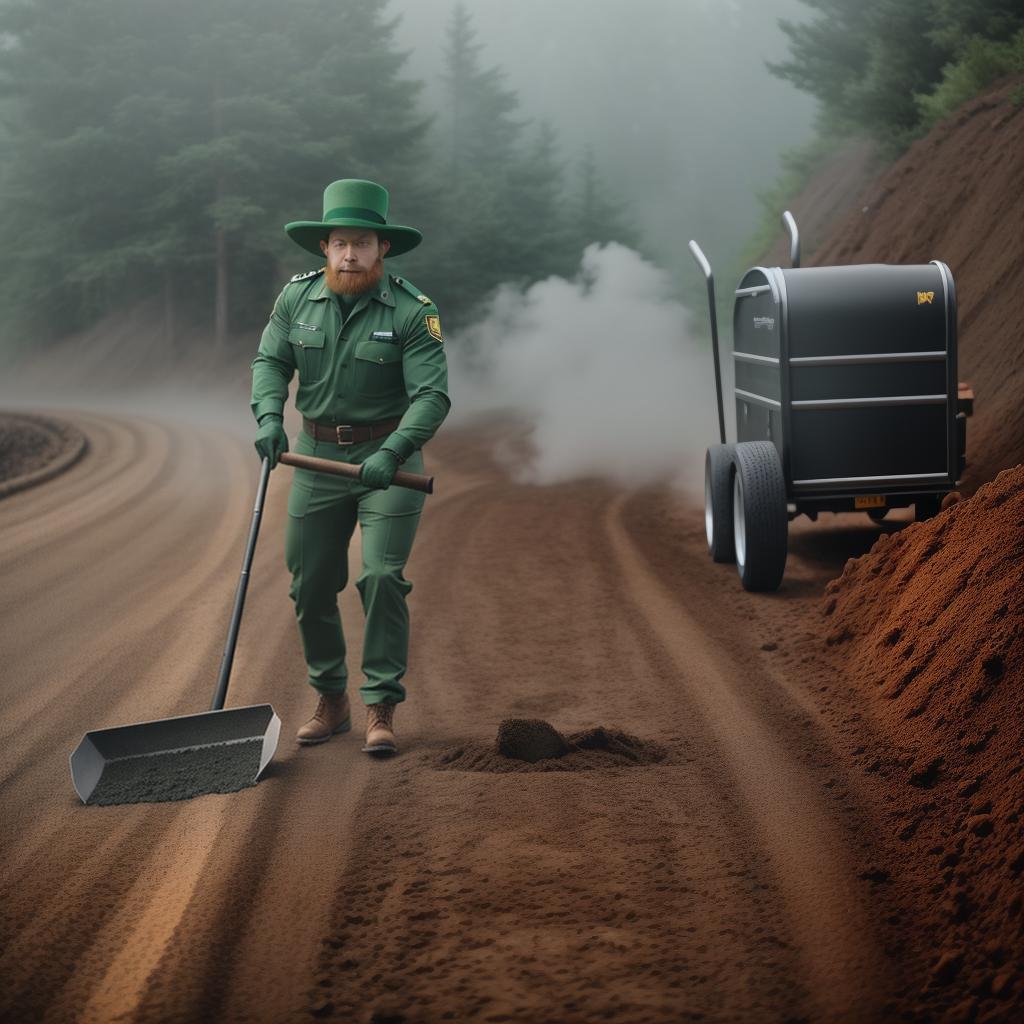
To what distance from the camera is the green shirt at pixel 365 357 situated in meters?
5.62

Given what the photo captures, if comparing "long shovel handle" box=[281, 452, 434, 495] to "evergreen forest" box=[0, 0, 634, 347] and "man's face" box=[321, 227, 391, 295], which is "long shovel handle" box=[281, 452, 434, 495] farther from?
"evergreen forest" box=[0, 0, 634, 347]

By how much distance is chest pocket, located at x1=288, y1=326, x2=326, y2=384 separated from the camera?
18.6ft

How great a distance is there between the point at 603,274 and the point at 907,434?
21.5m

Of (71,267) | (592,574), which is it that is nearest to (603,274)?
(71,267)

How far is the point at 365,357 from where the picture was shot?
18.4 feet

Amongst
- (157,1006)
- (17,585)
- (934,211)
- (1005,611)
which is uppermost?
Result: (934,211)

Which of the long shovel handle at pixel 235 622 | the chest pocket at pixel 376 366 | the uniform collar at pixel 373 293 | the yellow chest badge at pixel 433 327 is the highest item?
the uniform collar at pixel 373 293

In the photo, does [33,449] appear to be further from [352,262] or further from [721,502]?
[352,262]

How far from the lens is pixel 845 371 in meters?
9.30

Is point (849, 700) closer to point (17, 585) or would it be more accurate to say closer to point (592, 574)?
point (592, 574)

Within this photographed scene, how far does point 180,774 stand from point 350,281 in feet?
7.56

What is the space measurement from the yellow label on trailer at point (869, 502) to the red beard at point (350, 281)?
510cm

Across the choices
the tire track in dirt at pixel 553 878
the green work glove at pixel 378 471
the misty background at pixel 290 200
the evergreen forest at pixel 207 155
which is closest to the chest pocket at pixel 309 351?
the green work glove at pixel 378 471

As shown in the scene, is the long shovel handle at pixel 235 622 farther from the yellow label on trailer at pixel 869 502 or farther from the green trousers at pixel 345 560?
the yellow label on trailer at pixel 869 502
